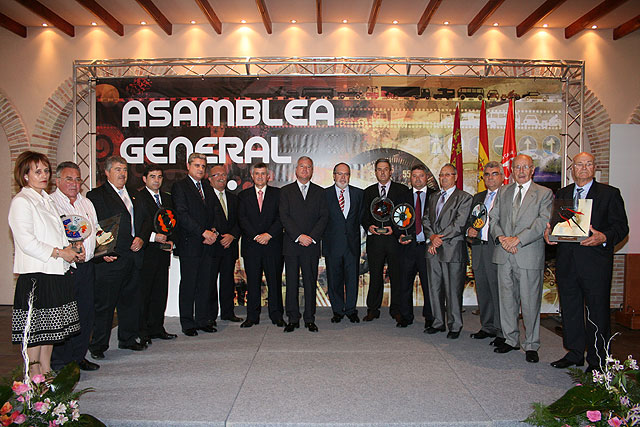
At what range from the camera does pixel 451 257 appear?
4.80 metres

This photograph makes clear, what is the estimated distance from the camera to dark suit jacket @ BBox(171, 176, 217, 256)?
16.3ft

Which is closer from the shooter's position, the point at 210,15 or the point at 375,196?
the point at 375,196

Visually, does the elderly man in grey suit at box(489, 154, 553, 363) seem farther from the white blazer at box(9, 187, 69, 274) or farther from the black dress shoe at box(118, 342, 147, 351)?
the white blazer at box(9, 187, 69, 274)

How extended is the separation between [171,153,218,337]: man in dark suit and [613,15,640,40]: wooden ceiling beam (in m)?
7.12

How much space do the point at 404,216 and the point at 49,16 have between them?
6321 millimetres

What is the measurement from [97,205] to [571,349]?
4.47m

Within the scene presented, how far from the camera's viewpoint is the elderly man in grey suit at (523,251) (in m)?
4.13

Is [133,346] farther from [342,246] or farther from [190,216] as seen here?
[342,246]

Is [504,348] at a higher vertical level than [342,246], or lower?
lower

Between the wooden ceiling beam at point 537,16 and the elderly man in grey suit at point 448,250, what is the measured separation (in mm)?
3588

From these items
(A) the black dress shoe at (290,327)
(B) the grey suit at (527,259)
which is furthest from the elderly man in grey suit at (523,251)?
(A) the black dress shoe at (290,327)

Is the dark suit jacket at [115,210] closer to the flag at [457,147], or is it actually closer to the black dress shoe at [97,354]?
the black dress shoe at [97,354]

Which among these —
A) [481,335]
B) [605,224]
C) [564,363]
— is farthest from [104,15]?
[564,363]

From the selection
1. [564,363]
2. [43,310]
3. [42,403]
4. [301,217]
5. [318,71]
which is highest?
[318,71]
